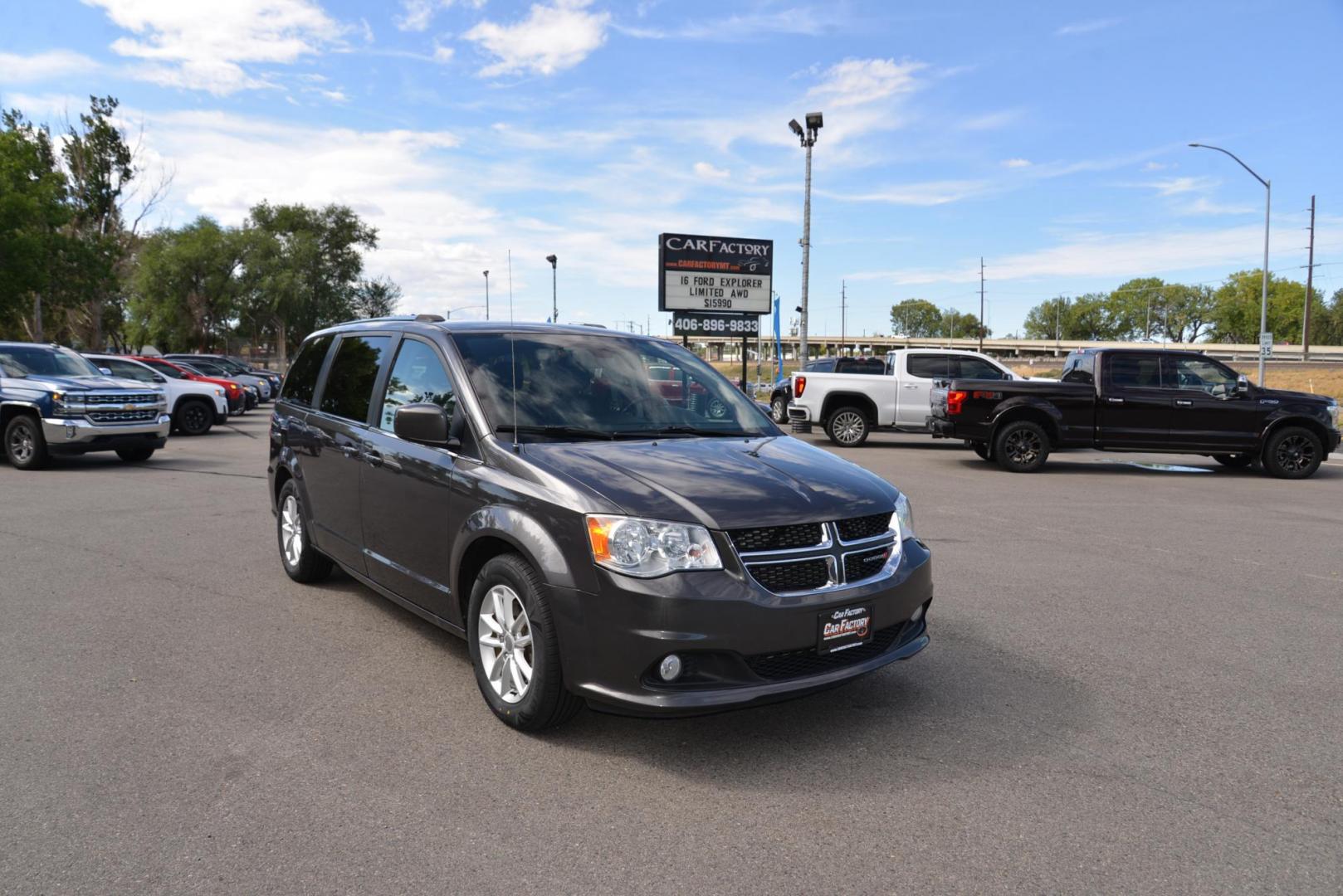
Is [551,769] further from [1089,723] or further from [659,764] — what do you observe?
[1089,723]

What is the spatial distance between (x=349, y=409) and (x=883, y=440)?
1593 centimetres

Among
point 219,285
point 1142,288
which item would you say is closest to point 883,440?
point 219,285

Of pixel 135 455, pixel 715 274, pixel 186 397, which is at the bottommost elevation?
pixel 135 455

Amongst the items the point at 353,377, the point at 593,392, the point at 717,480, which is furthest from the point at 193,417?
the point at 717,480

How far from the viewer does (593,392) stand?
469cm

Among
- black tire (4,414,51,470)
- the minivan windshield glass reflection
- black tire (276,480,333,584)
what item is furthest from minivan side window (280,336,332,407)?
black tire (4,414,51,470)

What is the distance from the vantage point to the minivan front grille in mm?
3561

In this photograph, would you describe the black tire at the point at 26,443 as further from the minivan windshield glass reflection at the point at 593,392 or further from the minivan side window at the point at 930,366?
the minivan side window at the point at 930,366

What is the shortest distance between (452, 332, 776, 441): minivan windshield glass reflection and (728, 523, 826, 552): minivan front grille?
42.4 inches

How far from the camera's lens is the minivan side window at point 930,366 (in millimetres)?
18281

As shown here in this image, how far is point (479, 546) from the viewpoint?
416 centimetres

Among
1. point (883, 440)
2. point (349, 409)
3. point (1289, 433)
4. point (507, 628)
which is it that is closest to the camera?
point (507, 628)

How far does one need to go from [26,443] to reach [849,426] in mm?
13757

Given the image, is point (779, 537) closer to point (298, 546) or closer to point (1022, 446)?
point (298, 546)
